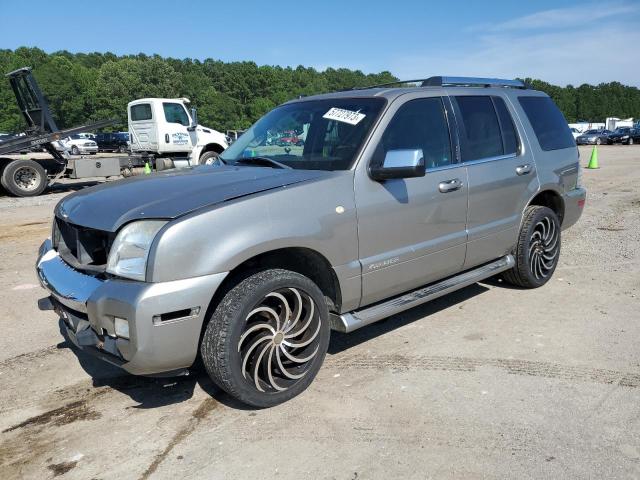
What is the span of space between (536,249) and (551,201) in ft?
2.02

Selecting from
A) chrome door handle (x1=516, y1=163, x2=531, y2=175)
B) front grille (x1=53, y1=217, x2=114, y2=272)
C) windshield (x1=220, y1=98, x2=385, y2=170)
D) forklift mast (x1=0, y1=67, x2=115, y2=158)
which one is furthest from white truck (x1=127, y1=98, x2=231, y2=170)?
front grille (x1=53, y1=217, x2=114, y2=272)

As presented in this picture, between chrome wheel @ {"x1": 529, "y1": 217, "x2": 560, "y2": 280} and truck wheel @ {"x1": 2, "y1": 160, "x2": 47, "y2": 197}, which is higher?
truck wheel @ {"x1": 2, "y1": 160, "x2": 47, "y2": 197}

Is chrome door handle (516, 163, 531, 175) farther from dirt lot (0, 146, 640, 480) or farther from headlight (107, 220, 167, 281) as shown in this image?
headlight (107, 220, 167, 281)

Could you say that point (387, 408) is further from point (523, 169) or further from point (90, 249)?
point (523, 169)

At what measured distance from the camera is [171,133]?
15.7m

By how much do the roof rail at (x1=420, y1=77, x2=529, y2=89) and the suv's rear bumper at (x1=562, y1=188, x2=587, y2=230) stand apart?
118 centimetres

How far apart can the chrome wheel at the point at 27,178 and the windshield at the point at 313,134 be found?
11585 mm

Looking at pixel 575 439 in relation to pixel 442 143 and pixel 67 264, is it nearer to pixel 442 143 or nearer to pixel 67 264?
pixel 442 143

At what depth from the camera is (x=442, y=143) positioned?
398 centimetres

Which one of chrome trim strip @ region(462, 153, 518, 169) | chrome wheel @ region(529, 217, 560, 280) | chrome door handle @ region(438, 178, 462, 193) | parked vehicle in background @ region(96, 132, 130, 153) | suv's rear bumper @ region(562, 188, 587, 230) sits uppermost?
parked vehicle in background @ region(96, 132, 130, 153)

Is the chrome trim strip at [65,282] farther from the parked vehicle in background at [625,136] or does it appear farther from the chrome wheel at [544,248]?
the parked vehicle in background at [625,136]

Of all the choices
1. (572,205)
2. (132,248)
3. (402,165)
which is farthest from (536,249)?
(132,248)

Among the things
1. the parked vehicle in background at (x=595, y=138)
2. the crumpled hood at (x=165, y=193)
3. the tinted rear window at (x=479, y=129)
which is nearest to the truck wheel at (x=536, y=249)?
the tinted rear window at (x=479, y=129)

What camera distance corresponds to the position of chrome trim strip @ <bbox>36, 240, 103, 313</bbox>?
2.83 meters
